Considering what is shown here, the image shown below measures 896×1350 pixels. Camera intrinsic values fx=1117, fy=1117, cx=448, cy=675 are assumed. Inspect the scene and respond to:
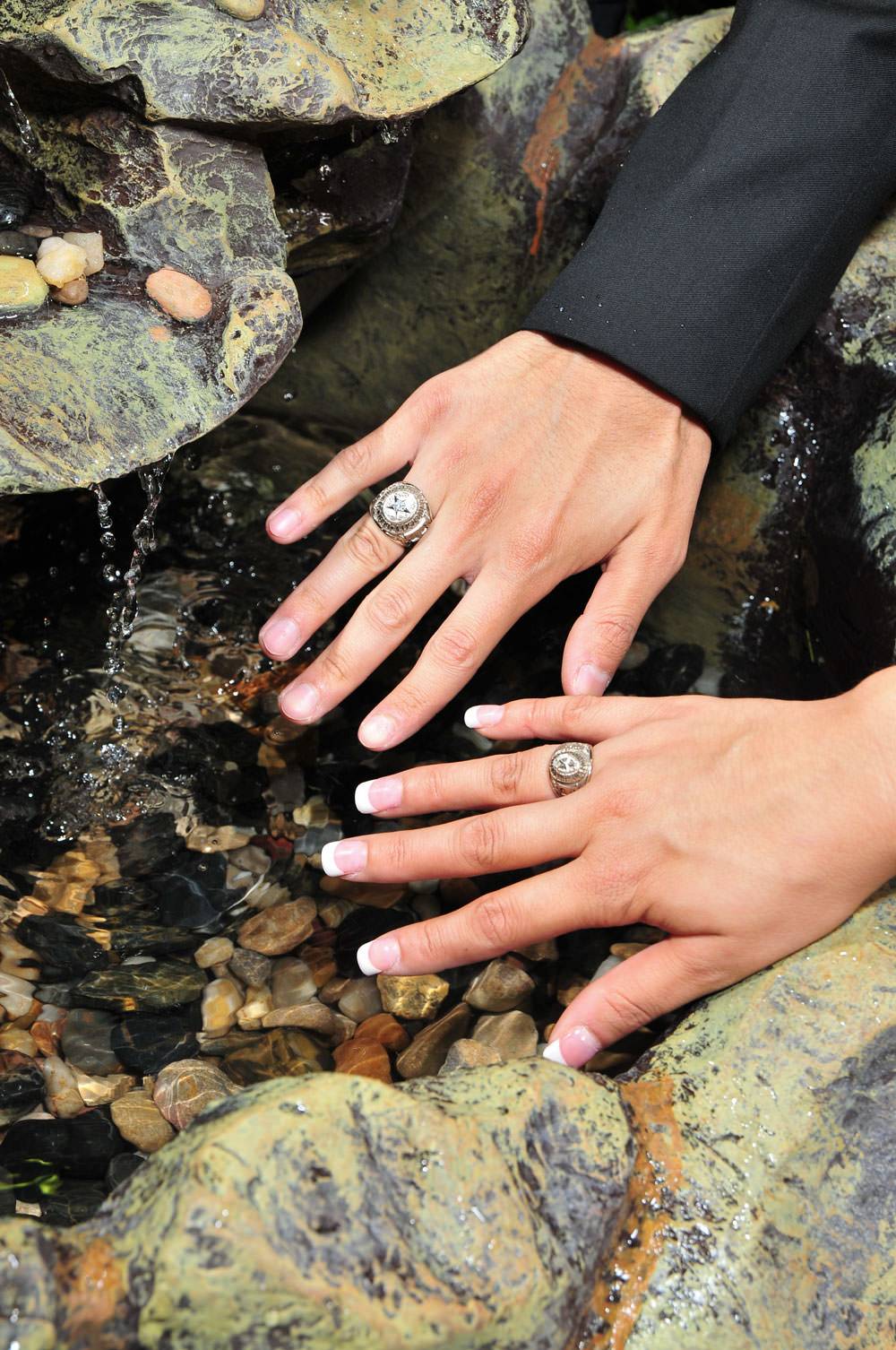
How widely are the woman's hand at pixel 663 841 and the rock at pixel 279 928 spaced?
0.26 m

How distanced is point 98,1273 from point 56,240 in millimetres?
1333

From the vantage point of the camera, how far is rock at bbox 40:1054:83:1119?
4.81ft

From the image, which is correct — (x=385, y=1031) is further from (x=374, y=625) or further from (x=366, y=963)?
(x=374, y=625)

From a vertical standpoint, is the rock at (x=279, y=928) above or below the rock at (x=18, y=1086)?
above

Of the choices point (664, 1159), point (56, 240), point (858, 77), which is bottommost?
point (664, 1159)

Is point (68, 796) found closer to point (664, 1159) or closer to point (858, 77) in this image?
point (664, 1159)

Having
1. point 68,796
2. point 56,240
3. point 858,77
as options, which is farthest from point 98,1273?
point 858,77

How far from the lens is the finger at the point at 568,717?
61.1 inches

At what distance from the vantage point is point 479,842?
1.53 meters

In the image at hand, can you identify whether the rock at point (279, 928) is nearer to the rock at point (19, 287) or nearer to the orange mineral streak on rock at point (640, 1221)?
the orange mineral streak on rock at point (640, 1221)

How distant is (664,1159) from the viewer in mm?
1180

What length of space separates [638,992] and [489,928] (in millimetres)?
213

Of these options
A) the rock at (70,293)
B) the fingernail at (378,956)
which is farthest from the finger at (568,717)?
the rock at (70,293)

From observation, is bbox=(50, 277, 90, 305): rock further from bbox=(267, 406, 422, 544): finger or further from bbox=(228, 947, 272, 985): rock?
bbox=(228, 947, 272, 985): rock
